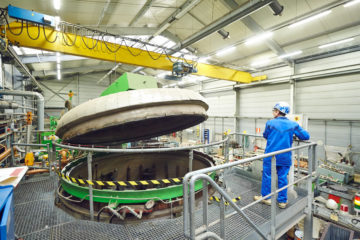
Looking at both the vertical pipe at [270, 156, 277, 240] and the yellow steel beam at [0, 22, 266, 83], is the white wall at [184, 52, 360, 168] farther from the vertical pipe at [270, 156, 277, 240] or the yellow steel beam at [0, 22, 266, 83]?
the vertical pipe at [270, 156, 277, 240]

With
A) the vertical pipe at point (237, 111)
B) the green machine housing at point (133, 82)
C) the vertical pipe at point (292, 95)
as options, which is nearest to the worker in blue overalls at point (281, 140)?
the green machine housing at point (133, 82)

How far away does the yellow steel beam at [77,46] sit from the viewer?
4.67 m

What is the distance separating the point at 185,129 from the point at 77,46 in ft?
14.1

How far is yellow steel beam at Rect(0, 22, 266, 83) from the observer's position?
4.67 m

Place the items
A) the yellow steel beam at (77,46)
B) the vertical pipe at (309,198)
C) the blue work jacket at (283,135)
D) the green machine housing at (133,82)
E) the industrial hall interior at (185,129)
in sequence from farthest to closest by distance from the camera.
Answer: the yellow steel beam at (77,46) < the green machine housing at (133,82) < the vertical pipe at (309,198) < the blue work jacket at (283,135) < the industrial hall interior at (185,129)

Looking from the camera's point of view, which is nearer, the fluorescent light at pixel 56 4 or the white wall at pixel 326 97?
the fluorescent light at pixel 56 4

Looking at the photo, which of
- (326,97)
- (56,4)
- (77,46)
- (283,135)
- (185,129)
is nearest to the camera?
(283,135)

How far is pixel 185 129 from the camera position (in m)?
5.01

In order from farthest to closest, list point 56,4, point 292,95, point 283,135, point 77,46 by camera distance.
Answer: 1. point 292,95
2. point 77,46
3. point 56,4
4. point 283,135

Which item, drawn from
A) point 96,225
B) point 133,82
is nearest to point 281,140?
point 133,82

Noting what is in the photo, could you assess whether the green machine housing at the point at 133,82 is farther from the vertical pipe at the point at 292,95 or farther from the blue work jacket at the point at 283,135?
the vertical pipe at the point at 292,95

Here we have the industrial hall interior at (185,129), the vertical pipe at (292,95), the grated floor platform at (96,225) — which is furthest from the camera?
the vertical pipe at (292,95)

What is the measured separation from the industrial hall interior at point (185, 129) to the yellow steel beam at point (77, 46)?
0.04 metres

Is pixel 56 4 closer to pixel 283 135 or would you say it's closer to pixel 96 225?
pixel 96 225
